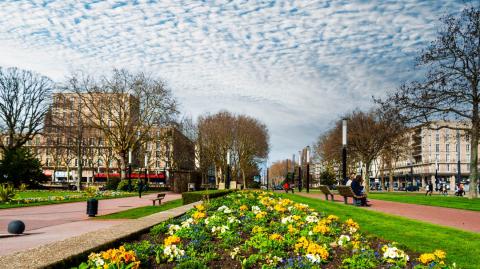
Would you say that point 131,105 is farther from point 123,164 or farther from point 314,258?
point 314,258

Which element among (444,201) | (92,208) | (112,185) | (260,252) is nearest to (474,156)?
(444,201)

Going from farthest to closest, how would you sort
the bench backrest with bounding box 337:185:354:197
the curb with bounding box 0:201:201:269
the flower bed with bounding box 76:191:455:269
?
the bench backrest with bounding box 337:185:354:197 → the flower bed with bounding box 76:191:455:269 → the curb with bounding box 0:201:201:269

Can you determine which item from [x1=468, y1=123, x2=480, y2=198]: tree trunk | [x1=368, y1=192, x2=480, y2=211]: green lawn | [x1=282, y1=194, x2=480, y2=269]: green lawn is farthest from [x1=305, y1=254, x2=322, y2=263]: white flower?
[x1=468, y1=123, x2=480, y2=198]: tree trunk

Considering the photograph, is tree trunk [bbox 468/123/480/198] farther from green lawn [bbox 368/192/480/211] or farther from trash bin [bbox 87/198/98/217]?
trash bin [bbox 87/198/98/217]

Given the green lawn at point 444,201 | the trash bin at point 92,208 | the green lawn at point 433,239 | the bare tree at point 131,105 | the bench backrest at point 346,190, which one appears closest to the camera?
the green lawn at point 433,239

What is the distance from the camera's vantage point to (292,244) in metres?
6.25

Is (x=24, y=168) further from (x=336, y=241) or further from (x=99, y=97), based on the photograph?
(x=336, y=241)

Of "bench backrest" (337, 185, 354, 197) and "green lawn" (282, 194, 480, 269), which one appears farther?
"bench backrest" (337, 185, 354, 197)

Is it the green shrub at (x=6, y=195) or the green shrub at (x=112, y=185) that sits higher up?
the green shrub at (x=6, y=195)

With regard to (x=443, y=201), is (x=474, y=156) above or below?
above

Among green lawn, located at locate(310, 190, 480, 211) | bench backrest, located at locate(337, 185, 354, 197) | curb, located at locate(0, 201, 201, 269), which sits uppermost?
curb, located at locate(0, 201, 201, 269)

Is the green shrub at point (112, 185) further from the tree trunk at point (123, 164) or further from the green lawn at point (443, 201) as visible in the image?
the green lawn at point (443, 201)

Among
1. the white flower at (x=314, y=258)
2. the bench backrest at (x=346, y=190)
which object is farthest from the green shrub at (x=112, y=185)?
the white flower at (x=314, y=258)

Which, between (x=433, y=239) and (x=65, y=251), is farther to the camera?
(x=433, y=239)
